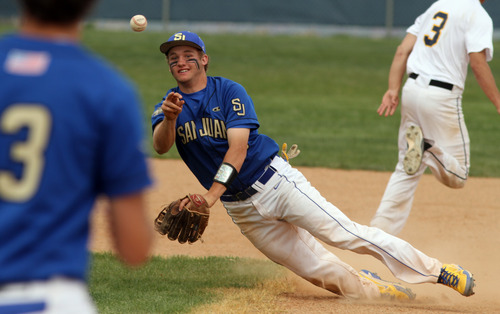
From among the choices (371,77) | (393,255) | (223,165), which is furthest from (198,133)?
(371,77)

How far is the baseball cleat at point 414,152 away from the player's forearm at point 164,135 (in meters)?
2.26

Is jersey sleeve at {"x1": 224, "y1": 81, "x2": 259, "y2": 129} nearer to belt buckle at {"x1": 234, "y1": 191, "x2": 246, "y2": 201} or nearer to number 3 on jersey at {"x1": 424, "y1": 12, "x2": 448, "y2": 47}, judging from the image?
belt buckle at {"x1": 234, "y1": 191, "x2": 246, "y2": 201}

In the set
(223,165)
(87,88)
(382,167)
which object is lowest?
(382,167)

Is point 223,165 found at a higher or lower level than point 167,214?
higher

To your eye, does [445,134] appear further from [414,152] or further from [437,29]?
[437,29]

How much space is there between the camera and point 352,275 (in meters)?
4.82

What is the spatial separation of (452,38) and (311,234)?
2354 millimetres

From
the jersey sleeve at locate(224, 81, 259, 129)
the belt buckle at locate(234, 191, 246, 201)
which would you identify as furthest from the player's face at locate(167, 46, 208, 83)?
the belt buckle at locate(234, 191, 246, 201)

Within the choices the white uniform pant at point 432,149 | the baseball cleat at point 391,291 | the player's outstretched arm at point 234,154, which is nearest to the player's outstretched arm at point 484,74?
the white uniform pant at point 432,149

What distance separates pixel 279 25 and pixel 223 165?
66.7 ft

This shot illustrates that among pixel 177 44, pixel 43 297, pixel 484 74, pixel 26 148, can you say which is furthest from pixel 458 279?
pixel 26 148

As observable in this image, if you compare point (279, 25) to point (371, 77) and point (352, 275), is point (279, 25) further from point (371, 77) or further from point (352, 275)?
point (352, 275)

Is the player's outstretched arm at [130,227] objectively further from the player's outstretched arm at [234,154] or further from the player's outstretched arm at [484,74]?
the player's outstretched arm at [484,74]

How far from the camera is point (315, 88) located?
17.2 meters
